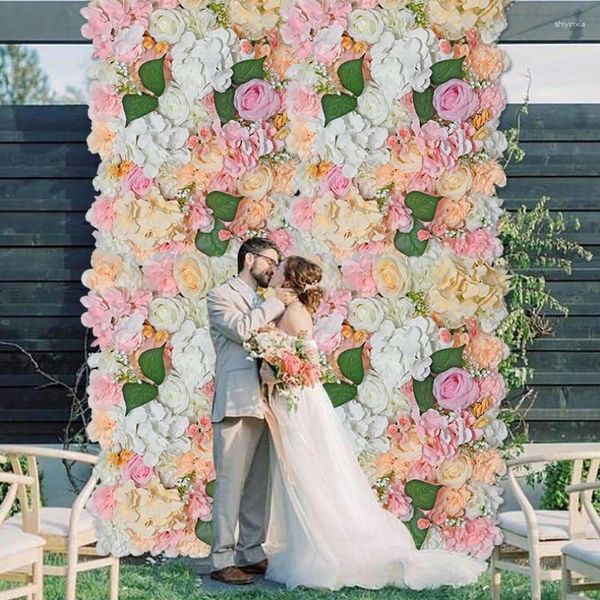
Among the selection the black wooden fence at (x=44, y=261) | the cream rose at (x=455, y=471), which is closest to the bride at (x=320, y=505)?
the cream rose at (x=455, y=471)

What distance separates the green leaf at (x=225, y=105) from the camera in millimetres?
5363

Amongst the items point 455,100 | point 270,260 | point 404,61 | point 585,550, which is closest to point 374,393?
point 270,260

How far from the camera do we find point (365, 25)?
5293 millimetres

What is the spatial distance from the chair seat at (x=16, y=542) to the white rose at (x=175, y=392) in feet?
3.94

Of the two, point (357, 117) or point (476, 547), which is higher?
point (357, 117)

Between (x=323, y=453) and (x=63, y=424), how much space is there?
5.30 feet

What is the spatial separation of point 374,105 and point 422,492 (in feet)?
4.73

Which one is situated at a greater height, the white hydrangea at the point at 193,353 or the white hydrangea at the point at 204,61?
the white hydrangea at the point at 204,61

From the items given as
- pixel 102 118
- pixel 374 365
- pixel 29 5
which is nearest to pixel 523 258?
pixel 374 365

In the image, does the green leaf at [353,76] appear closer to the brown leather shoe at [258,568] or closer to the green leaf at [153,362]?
the green leaf at [153,362]

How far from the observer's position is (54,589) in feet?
17.1

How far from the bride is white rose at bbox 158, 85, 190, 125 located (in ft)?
2.26

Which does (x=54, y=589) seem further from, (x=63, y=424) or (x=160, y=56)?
(x=160, y=56)

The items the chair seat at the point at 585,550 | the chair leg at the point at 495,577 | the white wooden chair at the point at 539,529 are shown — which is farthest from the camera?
the chair leg at the point at 495,577
